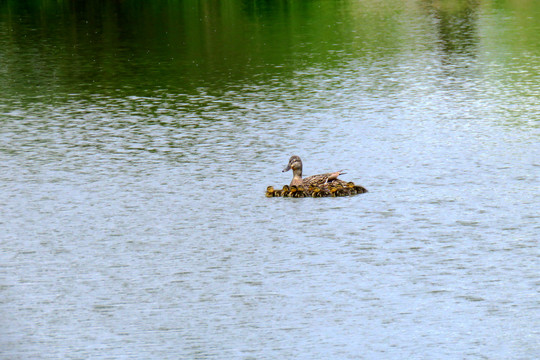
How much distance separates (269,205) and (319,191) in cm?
110

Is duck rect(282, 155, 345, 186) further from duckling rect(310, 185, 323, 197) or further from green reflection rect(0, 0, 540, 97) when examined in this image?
green reflection rect(0, 0, 540, 97)

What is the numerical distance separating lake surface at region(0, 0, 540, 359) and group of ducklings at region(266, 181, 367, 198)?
0.75ft

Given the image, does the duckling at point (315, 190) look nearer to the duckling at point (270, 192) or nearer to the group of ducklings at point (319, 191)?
the group of ducklings at point (319, 191)

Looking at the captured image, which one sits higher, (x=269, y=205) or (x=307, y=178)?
(x=307, y=178)

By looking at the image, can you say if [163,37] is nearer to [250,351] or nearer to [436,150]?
[436,150]

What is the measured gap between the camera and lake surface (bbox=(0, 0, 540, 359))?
14.3 metres

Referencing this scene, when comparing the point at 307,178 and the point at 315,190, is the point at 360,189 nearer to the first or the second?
the point at 315,190

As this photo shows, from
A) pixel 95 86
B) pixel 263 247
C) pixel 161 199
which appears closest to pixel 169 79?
Result: pixel 95 86

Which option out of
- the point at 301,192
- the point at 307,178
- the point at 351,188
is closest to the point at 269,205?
the point at 301,192

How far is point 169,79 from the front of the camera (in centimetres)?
3762

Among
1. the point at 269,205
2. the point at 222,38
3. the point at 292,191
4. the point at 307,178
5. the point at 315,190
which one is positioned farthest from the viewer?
the point at 222,38

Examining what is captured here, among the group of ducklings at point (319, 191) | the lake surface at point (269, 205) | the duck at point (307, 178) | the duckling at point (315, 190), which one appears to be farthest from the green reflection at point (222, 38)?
the duckling at point (315, 190)

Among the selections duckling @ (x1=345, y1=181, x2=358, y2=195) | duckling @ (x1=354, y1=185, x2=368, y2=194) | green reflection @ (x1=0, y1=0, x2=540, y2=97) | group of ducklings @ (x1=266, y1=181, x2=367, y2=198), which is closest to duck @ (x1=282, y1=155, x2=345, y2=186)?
group of ducklings @ (x1=266, y1=181, x2=367, y2=198)

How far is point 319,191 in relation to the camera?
21.4 m
